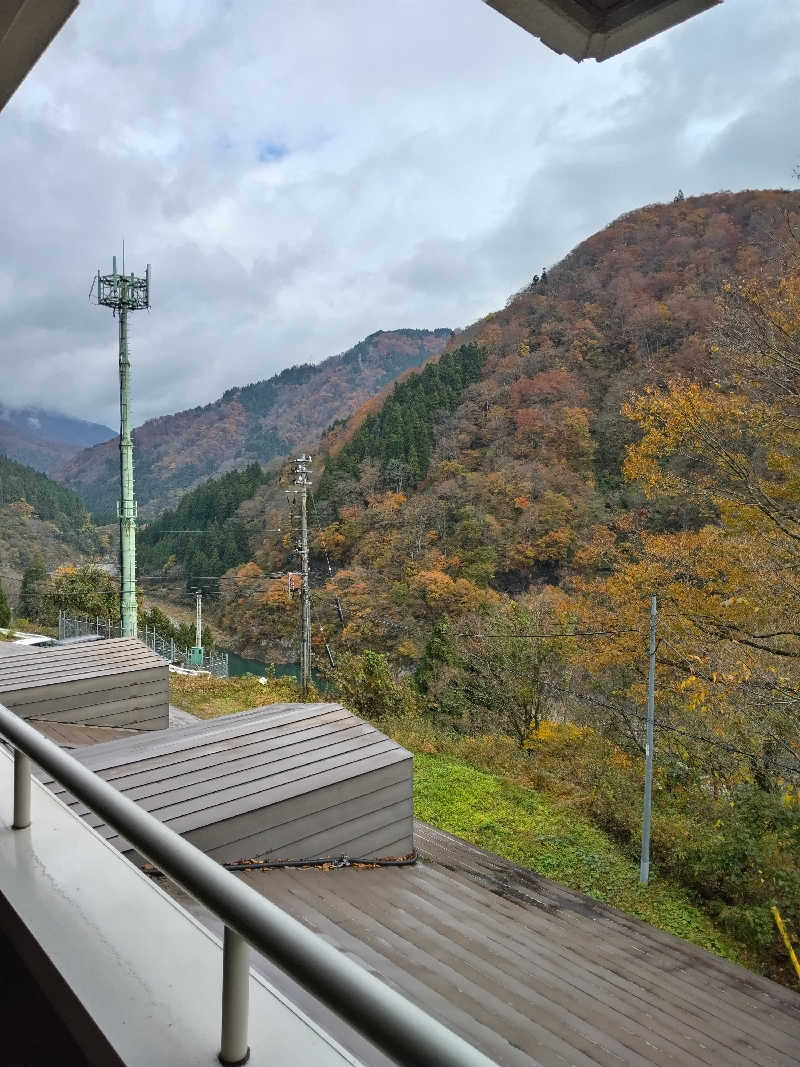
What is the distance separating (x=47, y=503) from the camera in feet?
123

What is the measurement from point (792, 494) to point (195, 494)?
40.8 meters

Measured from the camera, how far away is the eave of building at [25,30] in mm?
1105

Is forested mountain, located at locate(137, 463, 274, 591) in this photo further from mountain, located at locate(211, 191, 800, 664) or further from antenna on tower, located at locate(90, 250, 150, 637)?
antenna on tower, located at locate(90, 250, 150, 637)

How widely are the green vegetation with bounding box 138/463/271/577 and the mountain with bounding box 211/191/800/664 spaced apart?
2.50 m

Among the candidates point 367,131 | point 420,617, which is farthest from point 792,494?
point 420,617

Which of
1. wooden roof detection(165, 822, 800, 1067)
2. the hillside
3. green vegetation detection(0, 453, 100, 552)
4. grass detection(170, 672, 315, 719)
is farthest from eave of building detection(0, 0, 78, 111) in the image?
green vegetation detection(0, 453, 100, 552)

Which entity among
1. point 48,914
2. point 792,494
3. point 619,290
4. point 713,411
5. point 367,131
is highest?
point 619,290

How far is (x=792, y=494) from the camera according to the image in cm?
703

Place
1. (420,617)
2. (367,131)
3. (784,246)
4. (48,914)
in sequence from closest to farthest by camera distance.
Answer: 1. (48,914)
2. (367,131)
3. (784,246)
4. (420,617)

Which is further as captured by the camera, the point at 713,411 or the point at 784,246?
the point at 713,411

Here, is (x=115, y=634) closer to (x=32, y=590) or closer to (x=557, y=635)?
(x=32, y=590)

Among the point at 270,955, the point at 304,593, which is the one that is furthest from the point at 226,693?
the point at 270,955

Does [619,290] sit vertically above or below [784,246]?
above

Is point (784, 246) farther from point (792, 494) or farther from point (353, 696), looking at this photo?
point (353, 696)
